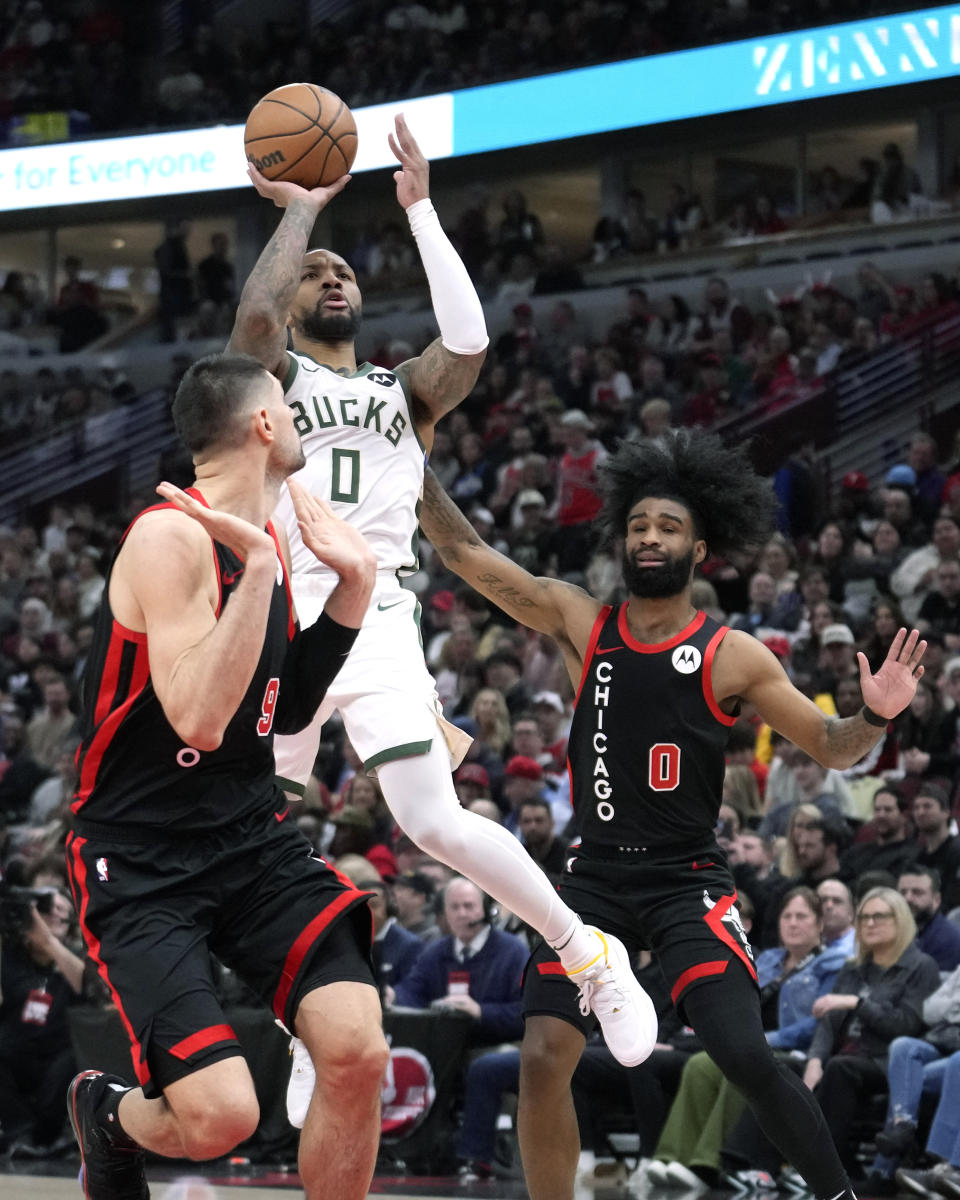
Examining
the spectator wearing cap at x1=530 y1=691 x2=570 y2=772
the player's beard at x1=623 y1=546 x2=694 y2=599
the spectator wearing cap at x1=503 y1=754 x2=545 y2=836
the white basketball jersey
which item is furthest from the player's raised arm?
the spectator wearing cap at x1=530 y1=691 x2=570 y2=772

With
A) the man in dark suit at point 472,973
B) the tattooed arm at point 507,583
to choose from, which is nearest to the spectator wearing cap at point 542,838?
the man in dark suit at point 472,973

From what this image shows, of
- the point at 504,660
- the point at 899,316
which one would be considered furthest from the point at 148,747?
the point at 899,316

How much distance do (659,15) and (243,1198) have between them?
15100 millimetres

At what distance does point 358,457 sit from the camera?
5867 mm

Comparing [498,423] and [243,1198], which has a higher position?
[498,423]

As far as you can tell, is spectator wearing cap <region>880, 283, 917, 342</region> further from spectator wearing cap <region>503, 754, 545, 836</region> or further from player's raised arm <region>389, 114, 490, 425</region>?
player's raised arm <region>389, 114, 490, 425</region>

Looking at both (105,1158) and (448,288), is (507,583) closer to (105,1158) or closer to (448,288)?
(448,288)

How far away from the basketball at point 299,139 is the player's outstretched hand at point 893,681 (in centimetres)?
233

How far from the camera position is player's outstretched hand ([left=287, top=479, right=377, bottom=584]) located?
4520 millimetres

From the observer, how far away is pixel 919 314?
648 inches

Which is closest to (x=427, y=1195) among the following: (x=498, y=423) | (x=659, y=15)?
(x=498, y=423)

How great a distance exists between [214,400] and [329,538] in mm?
459

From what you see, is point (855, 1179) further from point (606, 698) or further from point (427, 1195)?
point (606, 698)

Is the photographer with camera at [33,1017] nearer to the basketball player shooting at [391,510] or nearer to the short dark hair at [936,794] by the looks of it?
the basketball player shooting at [391,510]
